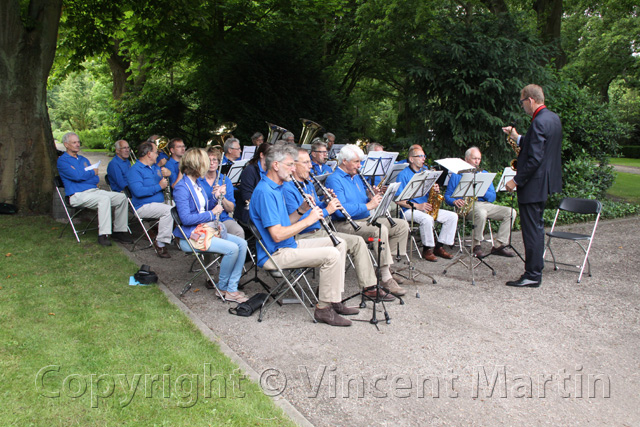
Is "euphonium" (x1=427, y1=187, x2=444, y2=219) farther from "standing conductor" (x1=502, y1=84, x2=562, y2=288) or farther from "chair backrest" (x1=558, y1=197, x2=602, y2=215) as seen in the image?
"chair backrest" (x1=558, y1=197, x2=602, y2=215)

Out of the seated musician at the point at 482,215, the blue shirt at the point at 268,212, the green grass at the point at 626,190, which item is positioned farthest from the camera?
the green grass at the point at 626,190

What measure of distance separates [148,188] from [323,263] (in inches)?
155

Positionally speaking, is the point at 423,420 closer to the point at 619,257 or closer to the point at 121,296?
the point at 121,296

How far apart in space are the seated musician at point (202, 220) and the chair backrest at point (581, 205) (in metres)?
4.77

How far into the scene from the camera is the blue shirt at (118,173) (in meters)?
8.26

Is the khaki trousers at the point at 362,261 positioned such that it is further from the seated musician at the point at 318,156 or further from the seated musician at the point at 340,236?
the seated musician at the point at 318,156

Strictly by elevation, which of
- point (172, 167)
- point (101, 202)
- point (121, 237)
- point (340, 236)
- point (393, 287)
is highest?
point (172, 167)

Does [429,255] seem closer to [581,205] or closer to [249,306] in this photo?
[581,205]

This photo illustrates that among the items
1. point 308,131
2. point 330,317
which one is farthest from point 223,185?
point 308,131

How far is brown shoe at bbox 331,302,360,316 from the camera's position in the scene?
5.26 metres

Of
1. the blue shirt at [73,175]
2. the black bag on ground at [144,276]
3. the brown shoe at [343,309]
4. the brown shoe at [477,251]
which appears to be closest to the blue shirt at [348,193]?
the brown shoe at [343,309]

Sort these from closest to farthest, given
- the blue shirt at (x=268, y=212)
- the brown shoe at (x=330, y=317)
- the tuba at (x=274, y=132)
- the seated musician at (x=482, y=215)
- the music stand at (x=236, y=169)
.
Answer: the blue shirt at (x=268, y=212) → the brown shoe at (x=330, y=317) → the music stand at (x=236, y=169) → the seated musician at (x=482, y=215) → the tuba at (x=274, y=132)

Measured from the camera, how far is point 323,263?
4988 mm

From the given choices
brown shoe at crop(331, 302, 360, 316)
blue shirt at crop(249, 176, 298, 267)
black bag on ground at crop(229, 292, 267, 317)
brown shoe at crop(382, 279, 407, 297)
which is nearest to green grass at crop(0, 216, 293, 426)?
black bag on ground at crop(229, 292, 267, 317)
